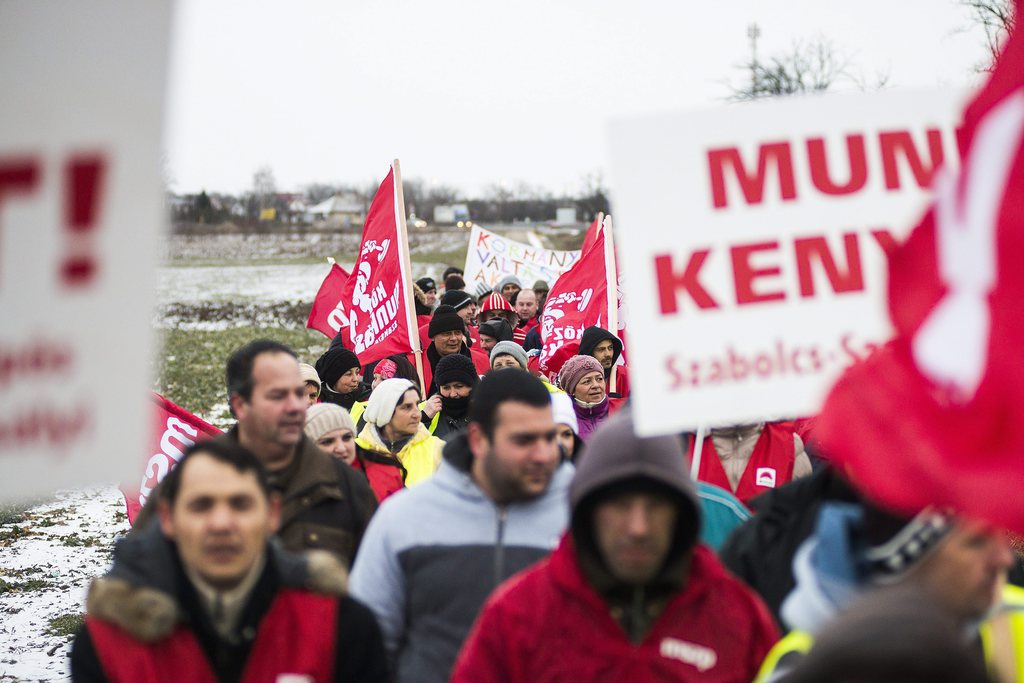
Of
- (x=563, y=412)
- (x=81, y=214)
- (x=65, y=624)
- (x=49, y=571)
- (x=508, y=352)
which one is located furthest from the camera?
(x=49, y=571)

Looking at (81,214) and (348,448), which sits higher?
(81,214)

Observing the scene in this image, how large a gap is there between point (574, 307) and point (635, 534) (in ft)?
25.8

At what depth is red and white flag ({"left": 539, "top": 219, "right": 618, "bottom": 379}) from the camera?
10594 millimetres

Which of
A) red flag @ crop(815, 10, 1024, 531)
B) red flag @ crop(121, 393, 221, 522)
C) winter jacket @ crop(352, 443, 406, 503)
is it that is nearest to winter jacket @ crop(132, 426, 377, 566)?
winter jacket @ crop(352, 443, 406, 503)

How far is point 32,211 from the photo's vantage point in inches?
85.0

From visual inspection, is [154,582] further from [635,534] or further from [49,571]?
[49,571]

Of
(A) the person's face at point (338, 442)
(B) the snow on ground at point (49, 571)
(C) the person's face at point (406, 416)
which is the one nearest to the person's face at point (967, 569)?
(A) the person's face at point (338, 442)

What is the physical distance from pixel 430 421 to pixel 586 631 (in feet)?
15.8

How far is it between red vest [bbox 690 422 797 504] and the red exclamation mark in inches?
142

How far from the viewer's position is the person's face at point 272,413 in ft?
14.7

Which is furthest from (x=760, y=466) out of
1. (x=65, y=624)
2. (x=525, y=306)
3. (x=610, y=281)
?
(x=525, y=306)

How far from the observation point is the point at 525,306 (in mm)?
14211

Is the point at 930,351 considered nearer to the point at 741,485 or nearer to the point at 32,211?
the point at 32,211

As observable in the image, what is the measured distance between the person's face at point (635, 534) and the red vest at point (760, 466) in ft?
7.94
